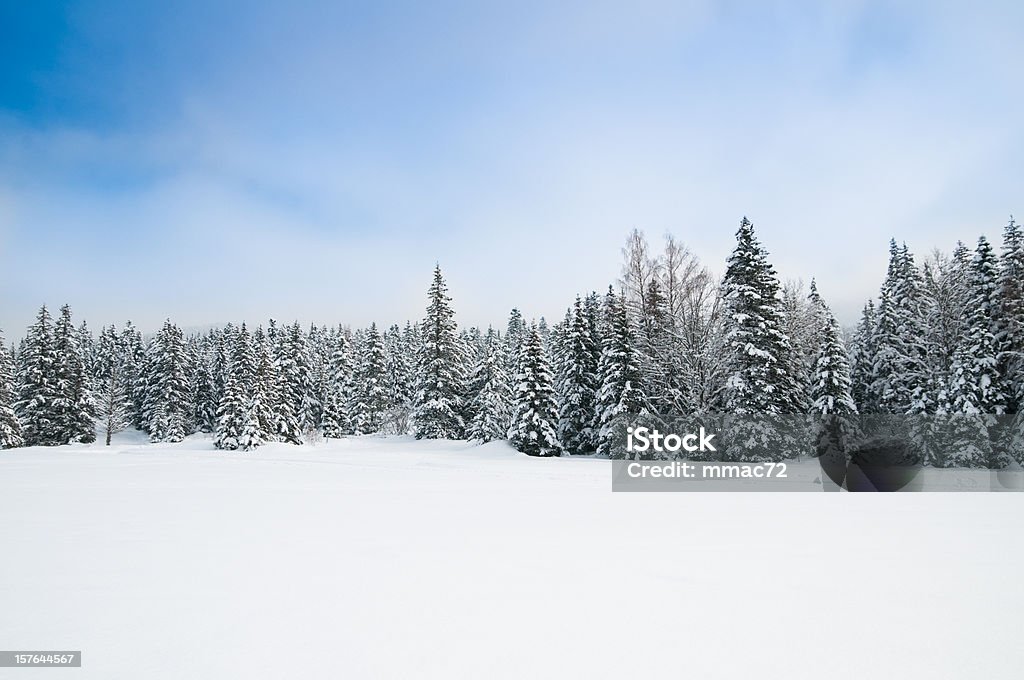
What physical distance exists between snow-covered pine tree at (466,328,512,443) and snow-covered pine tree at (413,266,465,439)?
129cm

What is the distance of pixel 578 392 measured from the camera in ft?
95.1

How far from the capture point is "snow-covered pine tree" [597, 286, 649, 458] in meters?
24.3

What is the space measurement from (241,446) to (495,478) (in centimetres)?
2730

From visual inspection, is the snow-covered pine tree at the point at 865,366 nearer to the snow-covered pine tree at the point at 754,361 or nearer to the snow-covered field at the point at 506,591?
the snow-covered pine tree at the point at 754,361

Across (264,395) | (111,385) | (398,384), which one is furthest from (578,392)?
(111,385)

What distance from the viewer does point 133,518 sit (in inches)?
282

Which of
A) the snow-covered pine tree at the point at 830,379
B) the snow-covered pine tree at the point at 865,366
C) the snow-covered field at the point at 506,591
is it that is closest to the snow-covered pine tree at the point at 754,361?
the snow-covered pine tree at the point at 830,379

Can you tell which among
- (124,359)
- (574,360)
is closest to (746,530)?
(574,360)

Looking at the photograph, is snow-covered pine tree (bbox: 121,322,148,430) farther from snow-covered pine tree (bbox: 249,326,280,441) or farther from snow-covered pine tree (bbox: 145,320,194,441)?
snow-covered pine tree (bbox: 249,326,280,441)

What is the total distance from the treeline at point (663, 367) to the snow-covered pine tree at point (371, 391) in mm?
505

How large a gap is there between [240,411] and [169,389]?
687 inches

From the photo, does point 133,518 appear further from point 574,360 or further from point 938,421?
point 938,421

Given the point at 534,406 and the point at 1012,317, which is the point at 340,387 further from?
the point at 1012,317

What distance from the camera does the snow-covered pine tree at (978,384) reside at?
73.6 feet
